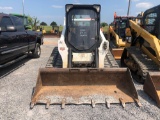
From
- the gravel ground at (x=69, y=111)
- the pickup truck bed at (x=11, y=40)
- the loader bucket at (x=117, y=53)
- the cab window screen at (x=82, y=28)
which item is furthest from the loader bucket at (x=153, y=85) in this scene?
the loader bucket at (x=117, y=53)

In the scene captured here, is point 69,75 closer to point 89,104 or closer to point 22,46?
point 89,104

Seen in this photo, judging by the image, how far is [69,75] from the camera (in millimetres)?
5547

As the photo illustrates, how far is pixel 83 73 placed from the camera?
5547mm

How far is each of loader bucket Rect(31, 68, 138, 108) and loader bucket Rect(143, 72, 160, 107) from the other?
47 cm

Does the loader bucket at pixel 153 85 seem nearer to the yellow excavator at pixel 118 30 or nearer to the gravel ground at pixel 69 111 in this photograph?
the gravel ground at pixel 69 111

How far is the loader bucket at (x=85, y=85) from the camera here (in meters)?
4.99

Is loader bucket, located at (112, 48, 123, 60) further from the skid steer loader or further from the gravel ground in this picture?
the gravel ground

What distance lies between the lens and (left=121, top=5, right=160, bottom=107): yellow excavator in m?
5.41

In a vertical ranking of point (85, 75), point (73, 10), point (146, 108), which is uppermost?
point (73, 10)

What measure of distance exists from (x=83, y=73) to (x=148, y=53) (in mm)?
2588

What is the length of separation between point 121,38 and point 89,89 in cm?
831

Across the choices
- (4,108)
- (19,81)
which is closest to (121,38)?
(19,81)

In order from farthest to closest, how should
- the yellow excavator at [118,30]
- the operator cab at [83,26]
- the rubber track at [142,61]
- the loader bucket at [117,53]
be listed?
the yellow excavator at [118,30] < the loader bucket at [117,53] < the operator cab at [83,26] < the rubber track at [142,61]

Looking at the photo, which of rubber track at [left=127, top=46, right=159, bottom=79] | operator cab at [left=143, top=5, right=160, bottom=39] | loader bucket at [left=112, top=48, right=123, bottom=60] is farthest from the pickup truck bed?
operator cab at [left=143, top=5, right=160, bottom=39]
